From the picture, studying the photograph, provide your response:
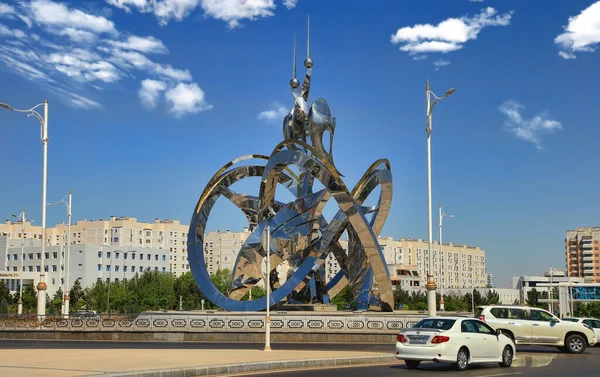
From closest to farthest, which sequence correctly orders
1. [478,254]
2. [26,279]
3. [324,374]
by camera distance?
[324,374]
[26,279]
[478,254]

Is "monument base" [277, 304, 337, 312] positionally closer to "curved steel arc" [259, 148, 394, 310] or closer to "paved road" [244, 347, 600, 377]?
"curved steel arc" [259, 148, 394, 310]

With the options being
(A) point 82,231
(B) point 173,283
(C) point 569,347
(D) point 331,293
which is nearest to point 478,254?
(A) point 82,231

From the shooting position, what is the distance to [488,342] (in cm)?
1817

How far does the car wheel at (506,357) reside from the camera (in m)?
18.6

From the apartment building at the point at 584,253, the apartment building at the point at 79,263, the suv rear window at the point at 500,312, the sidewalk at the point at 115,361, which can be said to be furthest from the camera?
the apartment building at the point at 584,253

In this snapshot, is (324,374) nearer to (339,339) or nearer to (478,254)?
(339,339)

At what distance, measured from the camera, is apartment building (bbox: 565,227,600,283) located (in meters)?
178

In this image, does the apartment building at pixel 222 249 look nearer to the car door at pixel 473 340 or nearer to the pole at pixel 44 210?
the pole at pixel 44 210

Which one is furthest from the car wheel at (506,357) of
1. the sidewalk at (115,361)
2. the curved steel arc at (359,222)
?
the curved steel arc at (359,222)

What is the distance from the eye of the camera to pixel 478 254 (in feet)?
641

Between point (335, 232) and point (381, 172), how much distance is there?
3.86 metres

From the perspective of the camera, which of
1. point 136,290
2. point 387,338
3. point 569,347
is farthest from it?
point 136,290

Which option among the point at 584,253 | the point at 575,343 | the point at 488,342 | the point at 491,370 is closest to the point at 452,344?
the point at 491,370

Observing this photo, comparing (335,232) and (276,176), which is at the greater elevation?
(276,176)
